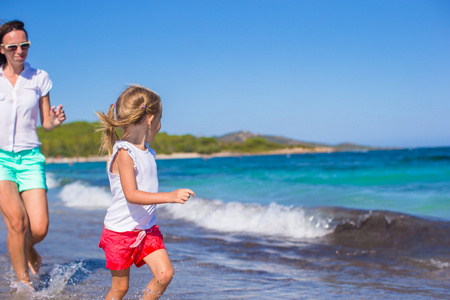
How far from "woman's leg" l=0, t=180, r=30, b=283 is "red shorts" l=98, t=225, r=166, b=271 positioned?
1.17 m

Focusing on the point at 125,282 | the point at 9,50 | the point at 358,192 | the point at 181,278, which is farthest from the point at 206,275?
the point at 358,192

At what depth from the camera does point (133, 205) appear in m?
2.57

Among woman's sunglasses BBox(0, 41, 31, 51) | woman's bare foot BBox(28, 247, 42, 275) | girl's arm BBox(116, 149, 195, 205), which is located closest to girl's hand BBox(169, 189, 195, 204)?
girl's arm BBox(116, 149, 195, 205)

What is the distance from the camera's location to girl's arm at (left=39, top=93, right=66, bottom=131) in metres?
3.49

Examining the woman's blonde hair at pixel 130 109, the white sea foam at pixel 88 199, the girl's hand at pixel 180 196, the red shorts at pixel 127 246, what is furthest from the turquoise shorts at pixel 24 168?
the white sea foam at pixel 88 199

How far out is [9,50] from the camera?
11.2ft

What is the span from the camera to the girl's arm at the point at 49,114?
137 inches

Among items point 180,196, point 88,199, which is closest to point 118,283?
point 180,196

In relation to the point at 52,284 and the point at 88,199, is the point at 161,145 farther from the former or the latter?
the point at 52,284

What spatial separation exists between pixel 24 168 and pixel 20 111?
45cm

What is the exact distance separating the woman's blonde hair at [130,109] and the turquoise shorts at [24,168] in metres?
1.11

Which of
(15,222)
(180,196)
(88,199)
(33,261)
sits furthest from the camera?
(88,199)

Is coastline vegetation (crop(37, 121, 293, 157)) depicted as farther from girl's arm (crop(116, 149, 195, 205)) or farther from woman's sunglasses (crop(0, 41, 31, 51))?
girl's arm (crop(116, 149, 195, 205))

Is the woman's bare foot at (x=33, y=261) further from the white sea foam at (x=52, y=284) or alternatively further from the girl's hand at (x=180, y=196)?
the girl's hand at (x=180, y=196)
